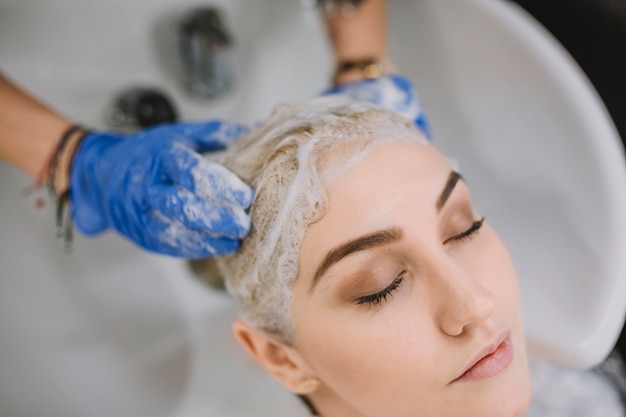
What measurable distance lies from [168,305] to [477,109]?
3.16ft

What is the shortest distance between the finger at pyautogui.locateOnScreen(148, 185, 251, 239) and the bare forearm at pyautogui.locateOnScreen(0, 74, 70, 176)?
34 centimetres

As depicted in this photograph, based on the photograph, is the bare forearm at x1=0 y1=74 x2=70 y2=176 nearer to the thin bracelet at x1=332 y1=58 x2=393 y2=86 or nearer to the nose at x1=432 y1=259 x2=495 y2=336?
the thin bracelet at x1=332 y1=58 x2=393 y2=86

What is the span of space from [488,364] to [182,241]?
531 mm

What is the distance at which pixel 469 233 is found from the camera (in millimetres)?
837

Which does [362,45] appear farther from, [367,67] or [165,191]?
[165,191]

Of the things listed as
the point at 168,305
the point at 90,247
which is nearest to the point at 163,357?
the point at 168,305

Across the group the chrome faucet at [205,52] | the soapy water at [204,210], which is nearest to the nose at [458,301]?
the soapy water at [204,210]

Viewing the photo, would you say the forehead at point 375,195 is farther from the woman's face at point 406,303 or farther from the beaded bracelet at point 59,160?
the beaded bracelet at point 59,160

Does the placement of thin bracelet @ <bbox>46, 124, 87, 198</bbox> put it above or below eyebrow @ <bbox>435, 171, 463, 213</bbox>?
above

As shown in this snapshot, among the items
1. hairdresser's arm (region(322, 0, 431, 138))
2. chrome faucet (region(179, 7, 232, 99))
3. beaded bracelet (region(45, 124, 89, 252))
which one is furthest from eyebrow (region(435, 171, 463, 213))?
chrome faucet (region(179, 7, 232, 99))

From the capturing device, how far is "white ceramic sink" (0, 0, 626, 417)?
1101 millimetres

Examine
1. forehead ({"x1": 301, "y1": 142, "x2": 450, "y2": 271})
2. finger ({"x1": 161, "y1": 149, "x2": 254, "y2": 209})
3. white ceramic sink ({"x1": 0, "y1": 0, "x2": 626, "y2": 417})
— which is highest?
finger ({"x1": 161, "y1": 149, "x2": 254, "y2": 209})

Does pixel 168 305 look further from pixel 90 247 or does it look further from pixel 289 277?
pixel 289 277

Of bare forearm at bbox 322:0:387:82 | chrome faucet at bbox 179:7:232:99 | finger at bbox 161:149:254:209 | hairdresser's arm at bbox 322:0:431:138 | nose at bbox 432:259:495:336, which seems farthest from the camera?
chrome faucet at bbox 179:7:232:99
